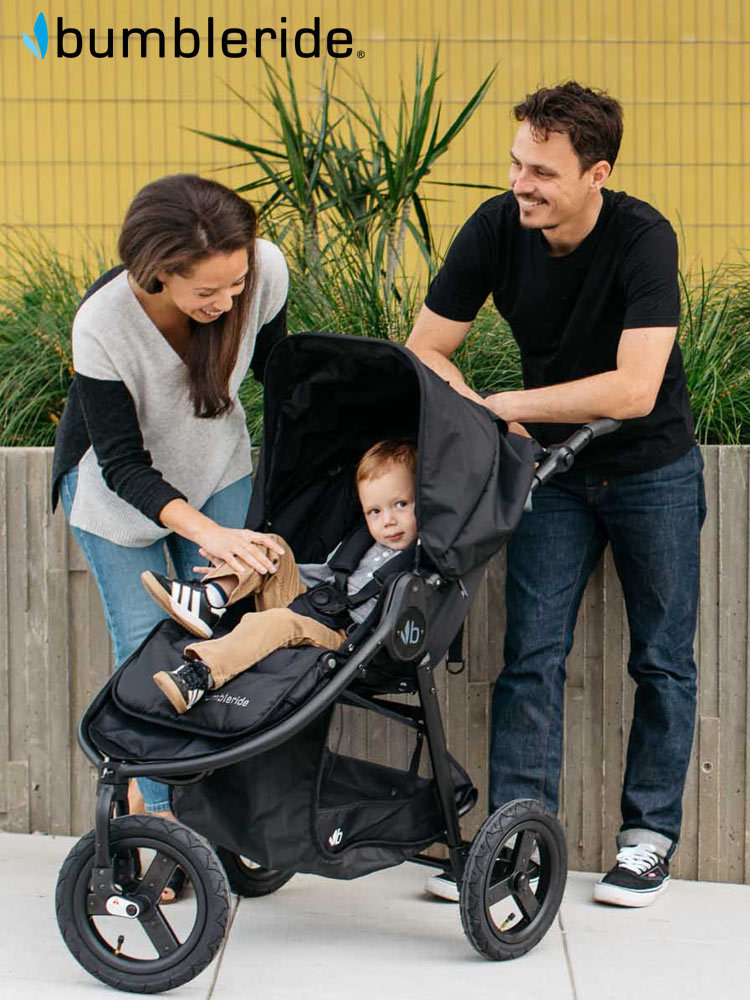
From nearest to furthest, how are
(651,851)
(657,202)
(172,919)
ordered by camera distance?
1. (172,919)
2. (651,851)
3. (657,202)

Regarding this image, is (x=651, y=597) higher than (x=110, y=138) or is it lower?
lower

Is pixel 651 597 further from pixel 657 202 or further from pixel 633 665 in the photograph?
pixel 657 202

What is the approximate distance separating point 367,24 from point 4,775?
19.7 ft

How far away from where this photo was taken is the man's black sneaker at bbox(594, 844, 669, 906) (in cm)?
350

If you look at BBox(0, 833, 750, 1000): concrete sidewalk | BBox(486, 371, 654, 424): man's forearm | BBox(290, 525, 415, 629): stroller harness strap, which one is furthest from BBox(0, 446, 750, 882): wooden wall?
BBox(290, 525, 415, 629): stroller harness strap

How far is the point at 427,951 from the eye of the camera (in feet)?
10.4

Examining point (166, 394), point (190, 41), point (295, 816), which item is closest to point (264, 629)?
point (295, 816)

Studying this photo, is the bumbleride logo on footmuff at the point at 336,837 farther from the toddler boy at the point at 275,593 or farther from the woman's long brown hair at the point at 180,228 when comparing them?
the woman's long brown hair at the point at 180,228

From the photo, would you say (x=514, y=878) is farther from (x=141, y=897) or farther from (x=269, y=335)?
(x=269, y=335)

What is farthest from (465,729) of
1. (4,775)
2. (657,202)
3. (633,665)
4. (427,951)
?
(657,202)

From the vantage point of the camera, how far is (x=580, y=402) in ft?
10.5

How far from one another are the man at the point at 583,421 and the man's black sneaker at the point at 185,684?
0.98m

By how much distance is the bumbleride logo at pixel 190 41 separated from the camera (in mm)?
8586

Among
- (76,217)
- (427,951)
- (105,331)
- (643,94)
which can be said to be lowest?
(427,951)
